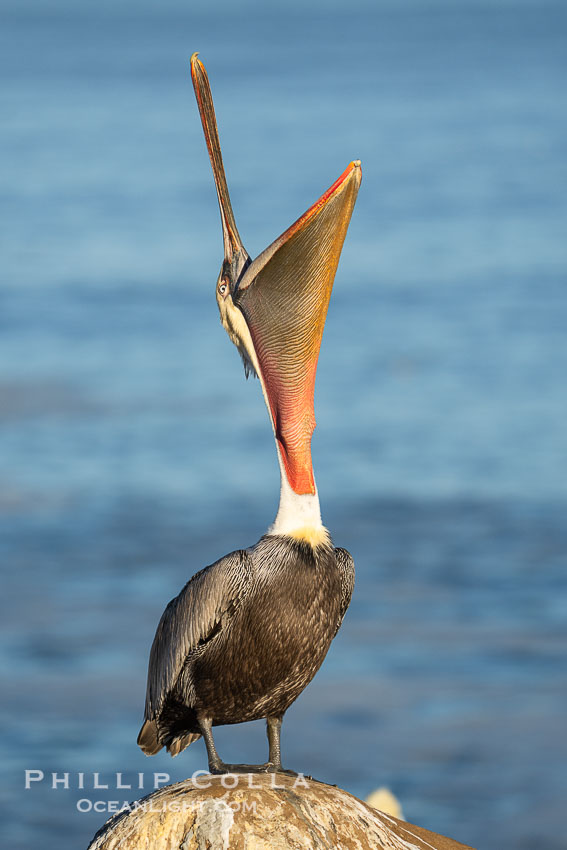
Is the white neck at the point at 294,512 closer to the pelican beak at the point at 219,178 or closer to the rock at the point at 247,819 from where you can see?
the pelican beak at the point at 219,178

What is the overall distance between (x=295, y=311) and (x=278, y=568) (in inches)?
44.1

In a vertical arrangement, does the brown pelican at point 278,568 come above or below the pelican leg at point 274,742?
above

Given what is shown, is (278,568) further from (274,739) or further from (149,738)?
(149,738)

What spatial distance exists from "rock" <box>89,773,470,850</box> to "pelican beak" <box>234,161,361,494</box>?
1.30 m

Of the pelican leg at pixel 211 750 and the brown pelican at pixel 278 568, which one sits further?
the pelican leg at pixel 211 750

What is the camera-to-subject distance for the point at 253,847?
262 inches

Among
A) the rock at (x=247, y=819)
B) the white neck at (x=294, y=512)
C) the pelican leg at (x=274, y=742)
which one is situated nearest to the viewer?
the rock at (x=247, y=819)

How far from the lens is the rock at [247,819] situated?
6680 millimetres

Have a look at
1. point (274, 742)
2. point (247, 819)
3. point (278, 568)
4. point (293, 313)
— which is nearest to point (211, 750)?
point (274, 742)

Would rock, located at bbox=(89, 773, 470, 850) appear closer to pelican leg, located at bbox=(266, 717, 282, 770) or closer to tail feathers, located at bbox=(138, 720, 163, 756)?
pelican leg, located at bbox=(266, 717, 282, 770)

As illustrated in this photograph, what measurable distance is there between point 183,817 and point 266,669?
2.34ft

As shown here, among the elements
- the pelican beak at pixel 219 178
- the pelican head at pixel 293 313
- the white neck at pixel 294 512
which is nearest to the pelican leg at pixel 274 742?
the white neck at pixel 294 512

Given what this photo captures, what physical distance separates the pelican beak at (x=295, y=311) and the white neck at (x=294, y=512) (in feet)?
0.11

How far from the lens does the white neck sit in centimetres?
696
